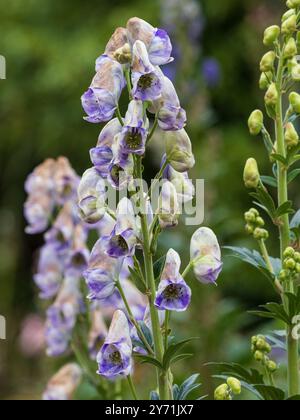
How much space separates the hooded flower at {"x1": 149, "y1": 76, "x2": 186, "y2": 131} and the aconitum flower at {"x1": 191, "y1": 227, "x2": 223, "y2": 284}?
18 centimetres

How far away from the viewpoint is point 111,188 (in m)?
1.31

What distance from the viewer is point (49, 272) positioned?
6.16 ft

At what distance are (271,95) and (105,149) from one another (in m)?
0.28

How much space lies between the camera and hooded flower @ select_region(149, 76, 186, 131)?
1182 millimetres

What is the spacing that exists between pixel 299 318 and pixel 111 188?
368 mm

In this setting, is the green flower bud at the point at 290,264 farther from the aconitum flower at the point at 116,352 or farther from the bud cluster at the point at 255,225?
the aconitum flower at the point at 116,352

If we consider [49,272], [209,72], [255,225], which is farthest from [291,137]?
[209,72]

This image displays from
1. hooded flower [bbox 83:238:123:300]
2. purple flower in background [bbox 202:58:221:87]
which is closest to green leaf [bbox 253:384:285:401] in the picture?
hooded flower [bbox 83:238:123:300]

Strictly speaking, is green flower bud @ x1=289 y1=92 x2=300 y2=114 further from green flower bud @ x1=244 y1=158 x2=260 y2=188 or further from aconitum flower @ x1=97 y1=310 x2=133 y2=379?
aconitum flower @ x1=97 y1=310 x2=133 y2=379

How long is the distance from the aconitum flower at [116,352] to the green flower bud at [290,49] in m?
0.50

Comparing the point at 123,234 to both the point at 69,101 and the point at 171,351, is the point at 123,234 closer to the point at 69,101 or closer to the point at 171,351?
the point at 171,351

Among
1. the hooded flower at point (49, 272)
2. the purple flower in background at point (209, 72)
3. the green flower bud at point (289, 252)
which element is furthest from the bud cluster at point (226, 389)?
the purple flower in background at point (209, 72)

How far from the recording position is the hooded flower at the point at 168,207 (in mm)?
1186

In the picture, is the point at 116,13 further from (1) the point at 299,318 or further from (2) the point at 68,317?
(1) the point at 299,318
